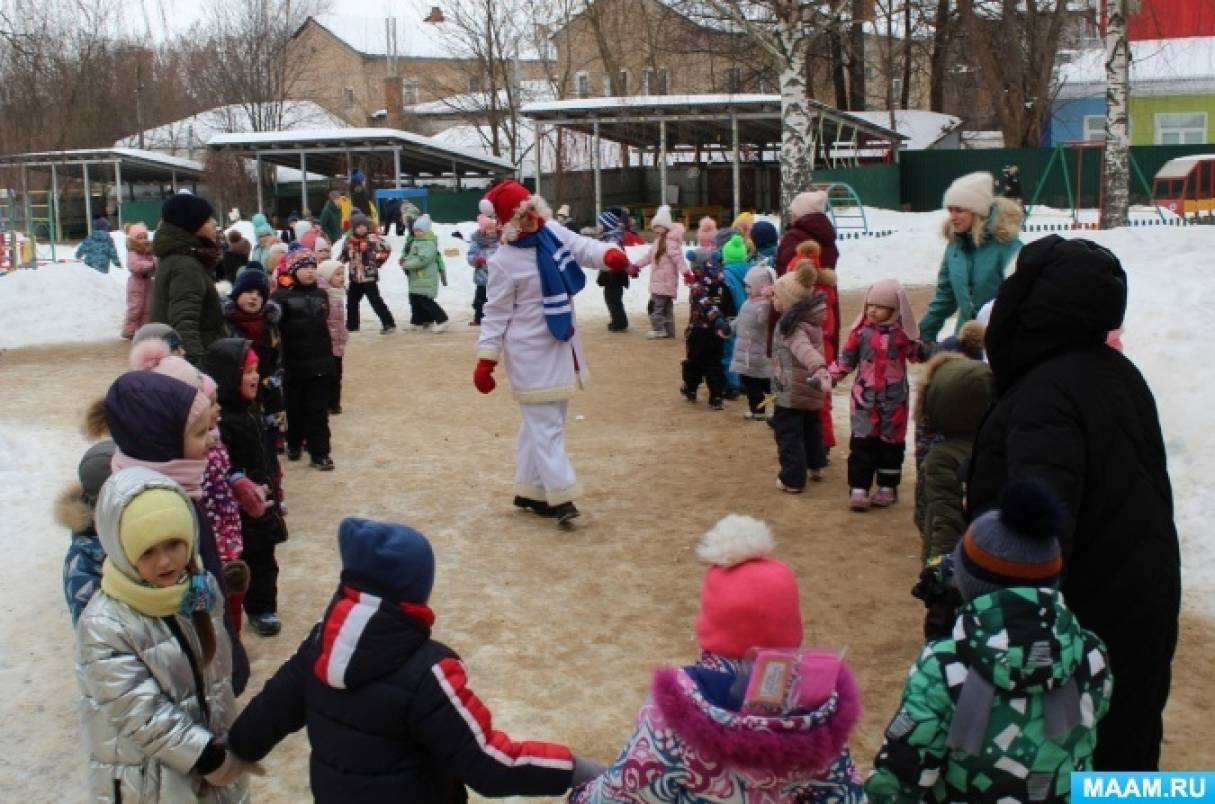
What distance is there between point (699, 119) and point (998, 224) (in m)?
22.7

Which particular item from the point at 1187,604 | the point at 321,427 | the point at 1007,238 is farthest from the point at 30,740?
the point at 1007,238

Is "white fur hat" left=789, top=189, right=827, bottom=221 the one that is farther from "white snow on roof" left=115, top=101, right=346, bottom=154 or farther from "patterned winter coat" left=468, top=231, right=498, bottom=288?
"white snow on roof" left=115, top=101, right=346, bottom=154

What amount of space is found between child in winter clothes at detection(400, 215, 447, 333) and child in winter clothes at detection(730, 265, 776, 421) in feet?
23.9

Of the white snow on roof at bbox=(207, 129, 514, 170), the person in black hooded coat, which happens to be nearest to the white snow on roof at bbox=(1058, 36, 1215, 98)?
the white snow on roof at bbox=(207, 129, 514, 170)

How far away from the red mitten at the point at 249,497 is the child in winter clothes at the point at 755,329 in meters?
4.79

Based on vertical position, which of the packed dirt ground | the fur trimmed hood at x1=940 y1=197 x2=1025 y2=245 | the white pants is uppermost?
the fur trimmed hood at x1=940 y1=197 x2=1025 y2=245

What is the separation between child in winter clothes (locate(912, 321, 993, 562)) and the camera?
525 centimetres

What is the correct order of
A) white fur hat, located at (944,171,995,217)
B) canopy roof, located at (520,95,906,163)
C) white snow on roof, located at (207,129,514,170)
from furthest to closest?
white snow on roof, located at (207,129,514,170), canopy roof, located at (520,95,906,163), white fur hat, located at (944,171,995,217)

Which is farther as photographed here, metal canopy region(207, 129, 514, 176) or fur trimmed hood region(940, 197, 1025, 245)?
metal canopy region(207, 129, 514, 176)

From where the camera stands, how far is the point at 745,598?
8.68 ft

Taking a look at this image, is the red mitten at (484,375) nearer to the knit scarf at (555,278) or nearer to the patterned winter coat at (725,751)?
the knit scarf at (555,278)

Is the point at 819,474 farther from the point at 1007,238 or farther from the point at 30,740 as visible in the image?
the point at 30,740

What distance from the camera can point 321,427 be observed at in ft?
29.3

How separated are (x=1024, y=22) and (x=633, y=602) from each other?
32479 mm
